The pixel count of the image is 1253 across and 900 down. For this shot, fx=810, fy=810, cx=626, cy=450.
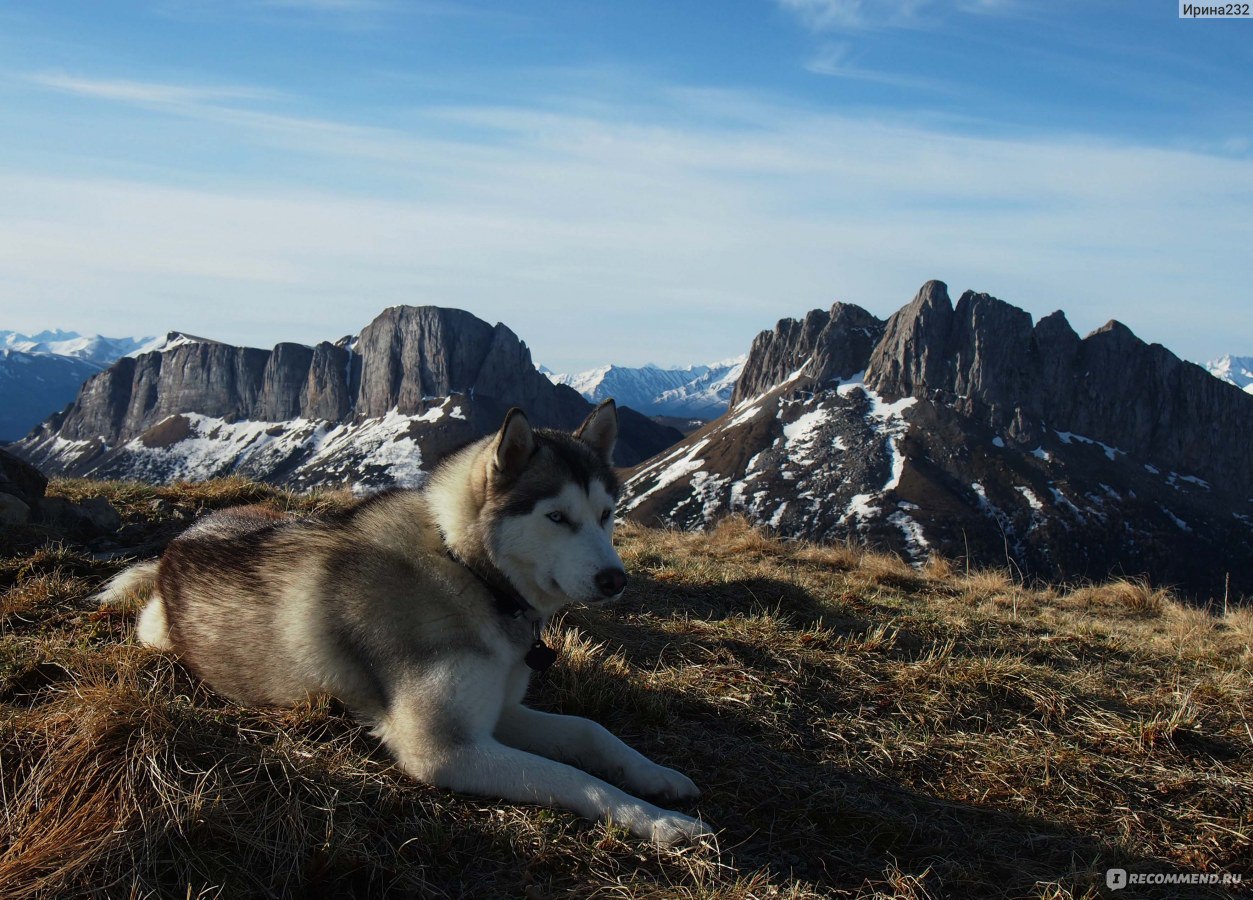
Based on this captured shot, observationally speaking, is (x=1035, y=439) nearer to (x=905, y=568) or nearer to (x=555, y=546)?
(x=905, y=568)

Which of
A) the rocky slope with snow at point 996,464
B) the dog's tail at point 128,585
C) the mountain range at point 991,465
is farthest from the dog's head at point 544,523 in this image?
the mountain range at point 991,465

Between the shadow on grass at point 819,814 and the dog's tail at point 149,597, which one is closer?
the shadow on grass at point 819,814

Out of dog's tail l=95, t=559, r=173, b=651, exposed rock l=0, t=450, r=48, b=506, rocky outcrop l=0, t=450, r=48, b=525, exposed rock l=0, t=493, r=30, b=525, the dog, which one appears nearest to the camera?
the dog

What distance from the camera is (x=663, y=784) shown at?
16.3 ft

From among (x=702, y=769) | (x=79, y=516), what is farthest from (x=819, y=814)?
(x=79, y=516)

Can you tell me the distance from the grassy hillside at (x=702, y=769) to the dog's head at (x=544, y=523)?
1297 mm

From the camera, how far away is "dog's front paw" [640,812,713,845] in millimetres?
4352

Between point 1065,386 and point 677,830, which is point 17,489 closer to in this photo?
point 677,830

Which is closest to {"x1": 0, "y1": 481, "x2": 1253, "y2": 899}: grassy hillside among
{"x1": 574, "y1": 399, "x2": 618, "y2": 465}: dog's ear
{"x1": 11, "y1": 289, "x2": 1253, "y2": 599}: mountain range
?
{"x1": 574, "y1": 399, "x2": 618, "y2": 465}: dog's ear

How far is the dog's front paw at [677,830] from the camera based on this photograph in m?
4.35

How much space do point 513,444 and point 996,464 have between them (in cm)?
17226

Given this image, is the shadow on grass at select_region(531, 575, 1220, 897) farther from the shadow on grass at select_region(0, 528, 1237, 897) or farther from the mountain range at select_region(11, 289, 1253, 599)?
the mountain range at select_region(11, 289, 1253, 599)

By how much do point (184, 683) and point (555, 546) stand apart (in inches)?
107

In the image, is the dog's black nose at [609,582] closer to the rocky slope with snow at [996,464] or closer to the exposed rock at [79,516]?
the exposed rock at [79,516]
